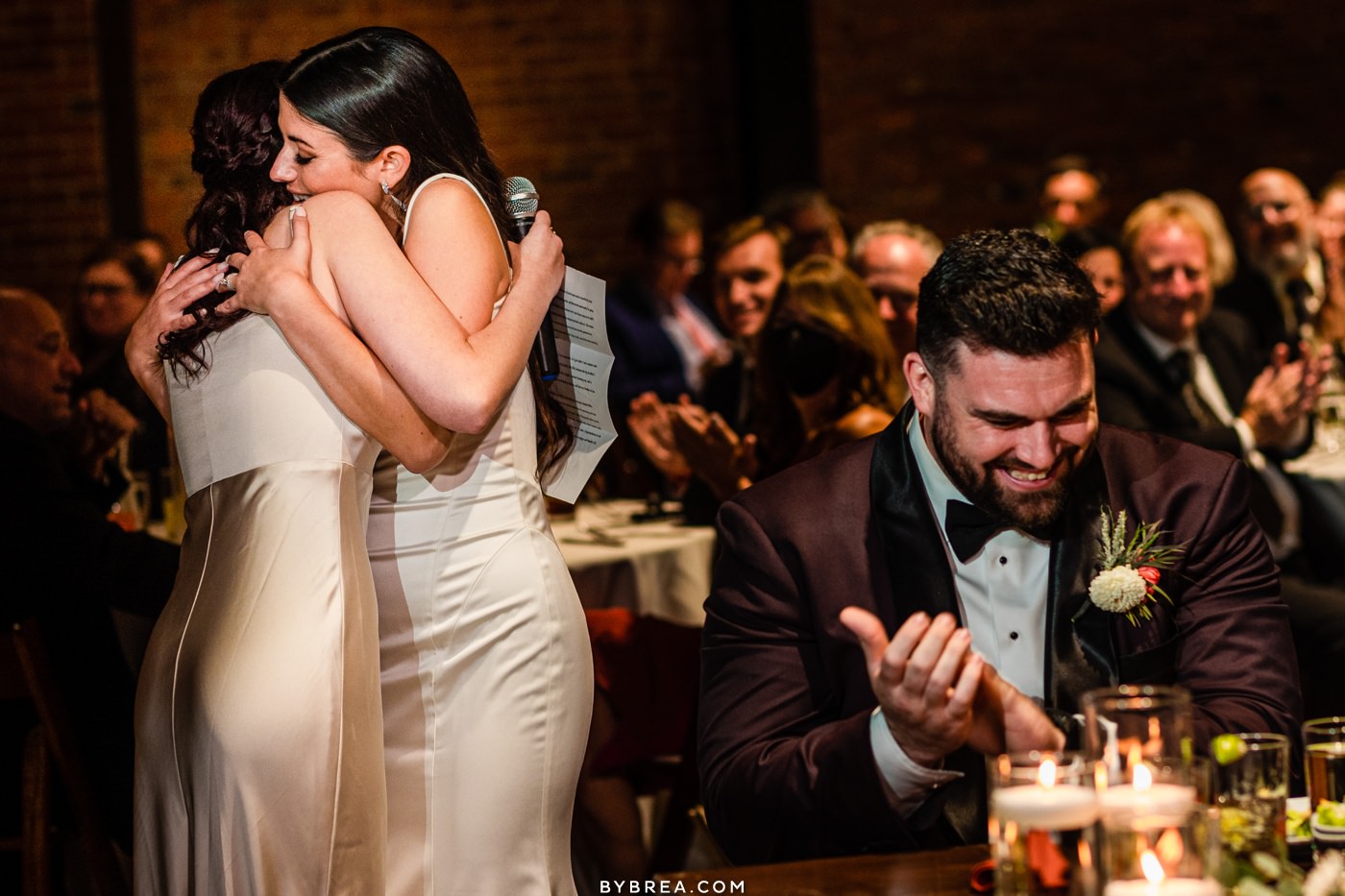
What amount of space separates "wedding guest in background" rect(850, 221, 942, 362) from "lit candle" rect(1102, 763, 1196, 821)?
11.1ft

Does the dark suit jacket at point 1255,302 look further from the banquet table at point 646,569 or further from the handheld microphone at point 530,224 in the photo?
the handheld microphone at point 530,224

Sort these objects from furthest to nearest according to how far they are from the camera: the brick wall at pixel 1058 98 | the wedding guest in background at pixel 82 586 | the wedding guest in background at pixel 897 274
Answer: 1. the brick wall at pixel 1058 98
2. the wedding guest in background at pixel 897 274
3. the wedding guest in background at pixel 82 586

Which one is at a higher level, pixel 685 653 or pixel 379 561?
pixel 379 561

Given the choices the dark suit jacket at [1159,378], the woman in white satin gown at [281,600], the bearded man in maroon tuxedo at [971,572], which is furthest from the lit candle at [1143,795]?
the dark suit jacket at [1159,378]

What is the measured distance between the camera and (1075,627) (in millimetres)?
2119

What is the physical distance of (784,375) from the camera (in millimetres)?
3955

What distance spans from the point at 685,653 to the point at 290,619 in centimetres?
192

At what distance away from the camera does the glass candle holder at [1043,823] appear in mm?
1286

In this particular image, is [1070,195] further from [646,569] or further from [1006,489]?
[1006,489]

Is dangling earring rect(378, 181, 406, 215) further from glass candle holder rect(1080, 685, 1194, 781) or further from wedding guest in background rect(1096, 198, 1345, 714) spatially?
wedding guest in background rect(1096, 198, 1345, 714)

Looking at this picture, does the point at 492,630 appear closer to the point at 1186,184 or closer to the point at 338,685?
the point at 338,685

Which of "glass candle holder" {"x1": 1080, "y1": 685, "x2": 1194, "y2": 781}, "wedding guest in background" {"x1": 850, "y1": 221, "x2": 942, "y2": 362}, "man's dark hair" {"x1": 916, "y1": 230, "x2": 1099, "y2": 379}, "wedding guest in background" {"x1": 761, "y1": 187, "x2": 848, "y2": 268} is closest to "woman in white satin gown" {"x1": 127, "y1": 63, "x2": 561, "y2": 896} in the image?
"man's dark hair" {"x1": 916, "y1": 230, "x2": 1099, "y2": 379}

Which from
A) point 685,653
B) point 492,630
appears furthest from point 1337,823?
point 685,653

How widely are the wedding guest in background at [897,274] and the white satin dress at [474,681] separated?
2.64 m
